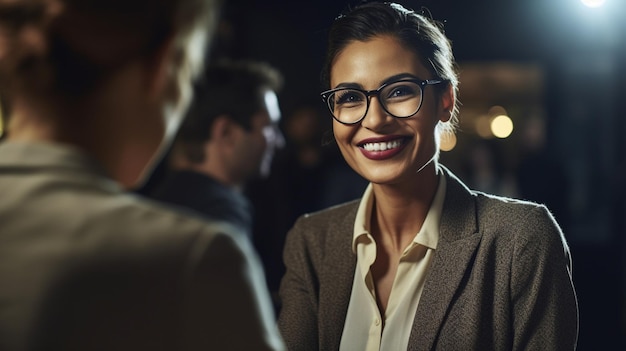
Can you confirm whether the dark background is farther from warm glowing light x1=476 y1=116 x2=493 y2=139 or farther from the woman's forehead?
the woman's forehead

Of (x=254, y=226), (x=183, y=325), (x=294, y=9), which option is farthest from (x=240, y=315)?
(x=294, y=9)

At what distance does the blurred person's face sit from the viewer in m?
3.66

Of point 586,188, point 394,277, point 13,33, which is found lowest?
point 586,188

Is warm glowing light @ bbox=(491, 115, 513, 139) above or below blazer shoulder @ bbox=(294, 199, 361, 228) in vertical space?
below

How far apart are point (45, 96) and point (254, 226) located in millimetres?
4109

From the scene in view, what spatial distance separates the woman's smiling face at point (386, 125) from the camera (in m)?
1.85

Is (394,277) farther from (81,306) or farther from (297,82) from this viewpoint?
(297,82)

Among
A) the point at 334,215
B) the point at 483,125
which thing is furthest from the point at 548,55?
the point at 334,215

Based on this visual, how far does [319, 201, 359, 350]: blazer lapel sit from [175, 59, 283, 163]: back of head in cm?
177

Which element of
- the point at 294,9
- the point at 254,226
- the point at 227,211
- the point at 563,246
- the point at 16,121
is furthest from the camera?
the point at 294,9

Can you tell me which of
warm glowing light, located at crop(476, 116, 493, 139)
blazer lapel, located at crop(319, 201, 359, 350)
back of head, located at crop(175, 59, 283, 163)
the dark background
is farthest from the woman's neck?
warm glowing light, located at crop(476, 116, 493, 139)

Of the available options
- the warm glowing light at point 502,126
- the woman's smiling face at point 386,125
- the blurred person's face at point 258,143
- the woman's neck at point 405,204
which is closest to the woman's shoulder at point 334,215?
the woman's neck at point 405,204

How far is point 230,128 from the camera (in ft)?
12.2

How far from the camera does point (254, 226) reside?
4930mm
